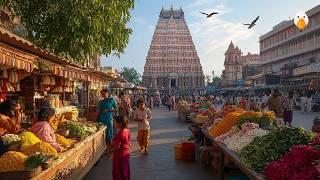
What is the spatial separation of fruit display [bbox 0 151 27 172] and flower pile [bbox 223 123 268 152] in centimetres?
323

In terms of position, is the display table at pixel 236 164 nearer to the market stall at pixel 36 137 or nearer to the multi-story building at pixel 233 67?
the market stall at pixel 36 137

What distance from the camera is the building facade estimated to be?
9988 centimetres

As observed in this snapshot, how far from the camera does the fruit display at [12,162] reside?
17.0ft

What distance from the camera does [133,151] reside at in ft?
42.3

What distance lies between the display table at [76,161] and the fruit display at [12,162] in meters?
0.29

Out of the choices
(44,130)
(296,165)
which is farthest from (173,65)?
(296,165)

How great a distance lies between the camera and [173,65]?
329 feet

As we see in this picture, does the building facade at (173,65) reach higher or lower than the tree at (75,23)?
higher

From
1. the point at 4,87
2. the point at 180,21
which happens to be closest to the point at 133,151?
the point at 4,87

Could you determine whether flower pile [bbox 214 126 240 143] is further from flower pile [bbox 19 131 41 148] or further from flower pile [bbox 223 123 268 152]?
flower pile [bbox 19 131 41 148]

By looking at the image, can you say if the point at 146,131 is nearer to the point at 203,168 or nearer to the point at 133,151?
the point at 133,151

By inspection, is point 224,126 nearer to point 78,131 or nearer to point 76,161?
point 78,131

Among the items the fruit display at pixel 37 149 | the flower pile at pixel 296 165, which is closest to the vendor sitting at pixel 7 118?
the fruit display at pixel 37 149

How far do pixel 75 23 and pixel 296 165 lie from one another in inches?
290
